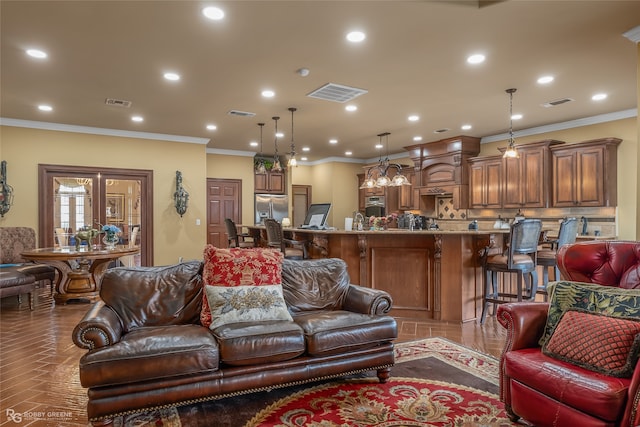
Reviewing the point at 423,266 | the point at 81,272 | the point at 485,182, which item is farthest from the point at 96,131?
the point at 485,182

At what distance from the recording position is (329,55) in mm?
3811

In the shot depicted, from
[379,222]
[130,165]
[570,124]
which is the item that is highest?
[570,124]

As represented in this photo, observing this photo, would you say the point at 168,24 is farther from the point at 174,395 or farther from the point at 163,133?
the point at 163,133

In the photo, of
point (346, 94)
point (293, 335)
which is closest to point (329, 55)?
point (346, 94)

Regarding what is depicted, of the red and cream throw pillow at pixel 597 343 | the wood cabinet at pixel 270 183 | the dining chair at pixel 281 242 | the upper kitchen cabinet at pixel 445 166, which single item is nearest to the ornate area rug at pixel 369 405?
the red and cream throw pillow at pixel 597 343

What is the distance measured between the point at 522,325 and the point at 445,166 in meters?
6.43

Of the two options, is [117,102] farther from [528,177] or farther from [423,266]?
[528,177]

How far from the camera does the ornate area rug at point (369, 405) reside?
2281mm

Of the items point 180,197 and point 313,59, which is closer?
point 313,59

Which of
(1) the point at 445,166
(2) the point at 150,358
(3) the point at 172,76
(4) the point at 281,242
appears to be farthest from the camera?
(1) the point at 445,166

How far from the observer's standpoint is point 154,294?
2.79 metres

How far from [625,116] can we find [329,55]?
4988 mm

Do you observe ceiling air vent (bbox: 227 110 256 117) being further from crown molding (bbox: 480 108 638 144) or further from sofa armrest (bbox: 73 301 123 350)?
crown molding (bbox: 480 108 638 144)

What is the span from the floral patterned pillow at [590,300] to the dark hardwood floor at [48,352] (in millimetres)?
1278
